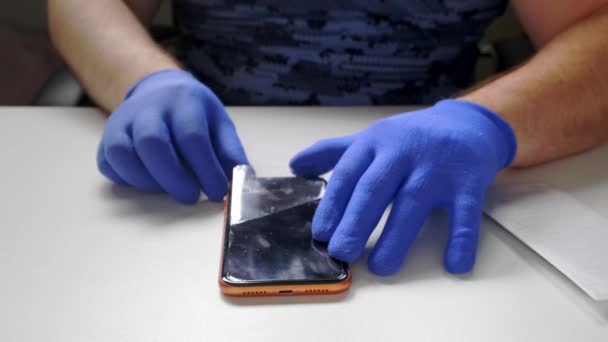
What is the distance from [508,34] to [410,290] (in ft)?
3.46

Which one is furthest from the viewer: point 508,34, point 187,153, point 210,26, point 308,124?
point 508,34

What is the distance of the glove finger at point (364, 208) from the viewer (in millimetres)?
453

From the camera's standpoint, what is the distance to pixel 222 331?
1.33ft

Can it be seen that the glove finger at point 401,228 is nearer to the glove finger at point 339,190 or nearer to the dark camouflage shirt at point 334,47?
the glove finger at point 339,190

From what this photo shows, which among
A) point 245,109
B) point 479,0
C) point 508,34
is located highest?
point 479,0

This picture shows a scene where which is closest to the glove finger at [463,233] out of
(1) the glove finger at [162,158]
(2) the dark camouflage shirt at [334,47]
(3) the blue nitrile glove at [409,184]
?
(3) the blue nitrile glove at [409,184]

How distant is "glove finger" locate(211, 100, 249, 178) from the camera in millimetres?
582

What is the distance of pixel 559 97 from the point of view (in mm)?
611

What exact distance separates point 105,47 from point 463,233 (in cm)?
52

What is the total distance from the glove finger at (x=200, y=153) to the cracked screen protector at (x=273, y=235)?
0.06ft

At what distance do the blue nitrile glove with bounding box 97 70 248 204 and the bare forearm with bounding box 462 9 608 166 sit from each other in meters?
0.29

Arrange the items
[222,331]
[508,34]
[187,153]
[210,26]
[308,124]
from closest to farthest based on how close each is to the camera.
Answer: [222,331] < [187,153] < [308,124] < [210,26] < [508,34]

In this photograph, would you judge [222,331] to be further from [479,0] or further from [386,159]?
[479,0]

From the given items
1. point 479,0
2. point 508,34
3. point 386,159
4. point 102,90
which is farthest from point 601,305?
point 508,34
